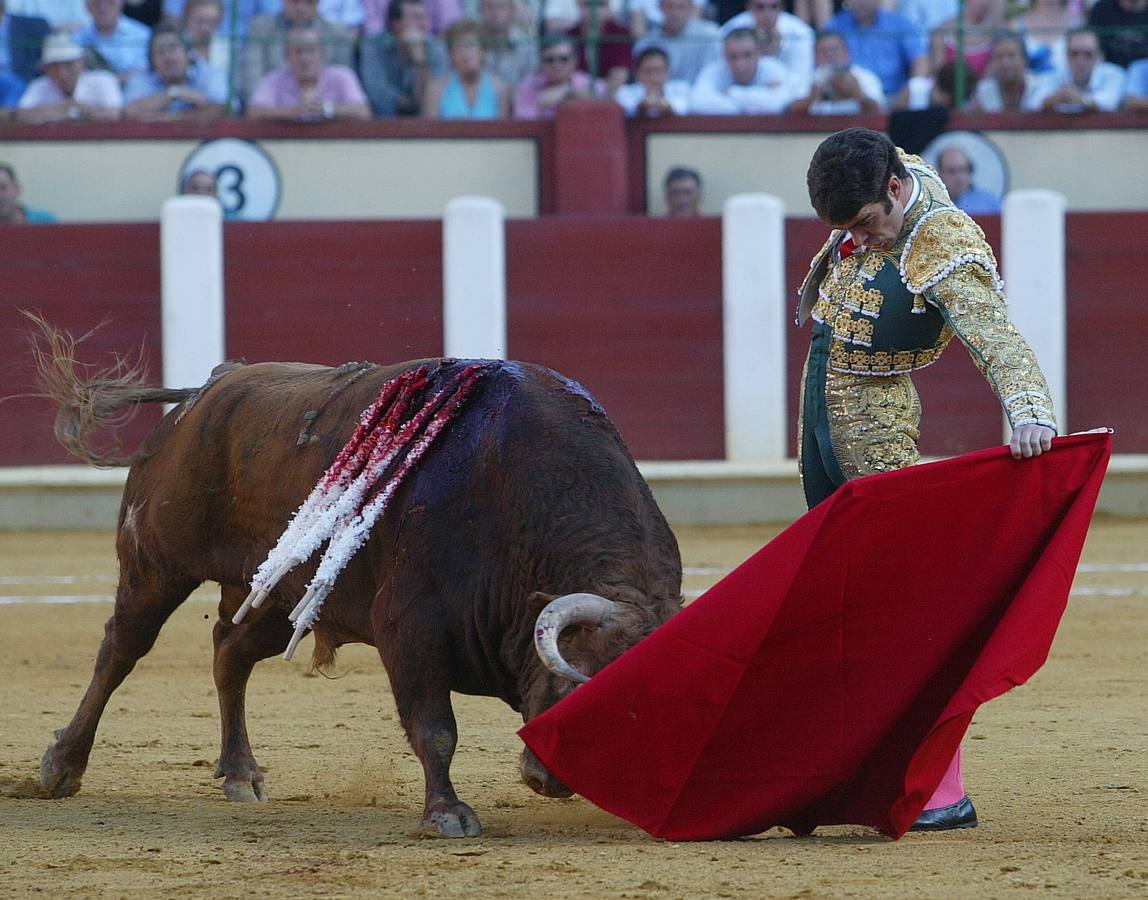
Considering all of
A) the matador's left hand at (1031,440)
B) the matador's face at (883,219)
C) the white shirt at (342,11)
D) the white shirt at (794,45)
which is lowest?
the matador's left hand at (1031,440)

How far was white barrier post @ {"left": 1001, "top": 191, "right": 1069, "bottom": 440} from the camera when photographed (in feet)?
27.4

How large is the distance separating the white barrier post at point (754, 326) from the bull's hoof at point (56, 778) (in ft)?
17.3

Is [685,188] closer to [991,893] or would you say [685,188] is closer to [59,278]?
[59,278]

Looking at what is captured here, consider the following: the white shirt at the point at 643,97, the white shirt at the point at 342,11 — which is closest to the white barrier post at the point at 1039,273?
the white shirt at the point at 643,97

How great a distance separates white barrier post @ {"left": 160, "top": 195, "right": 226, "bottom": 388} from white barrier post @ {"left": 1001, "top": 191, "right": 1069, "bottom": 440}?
11.8 ft

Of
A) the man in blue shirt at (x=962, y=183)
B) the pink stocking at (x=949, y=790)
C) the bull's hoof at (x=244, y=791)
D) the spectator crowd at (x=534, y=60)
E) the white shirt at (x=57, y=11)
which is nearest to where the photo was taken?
the pink stocking at (x=949, y=790)

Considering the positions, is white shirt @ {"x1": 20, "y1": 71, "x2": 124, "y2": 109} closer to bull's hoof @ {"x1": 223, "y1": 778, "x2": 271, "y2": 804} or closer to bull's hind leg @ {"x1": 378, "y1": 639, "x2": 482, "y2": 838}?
bull's hoof @ {"x1": 223, "y1": 778, "x2": 271, "y2": 804}

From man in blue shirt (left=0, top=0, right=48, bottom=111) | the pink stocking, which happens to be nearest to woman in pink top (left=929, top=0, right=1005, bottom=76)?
man in blue shirt (left=0, top=0, right=48, bottom=111)

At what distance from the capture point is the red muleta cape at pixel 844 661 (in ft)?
9.03

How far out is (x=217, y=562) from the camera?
3516 mm

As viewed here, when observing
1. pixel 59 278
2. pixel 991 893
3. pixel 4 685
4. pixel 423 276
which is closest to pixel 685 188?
pixel 423 276

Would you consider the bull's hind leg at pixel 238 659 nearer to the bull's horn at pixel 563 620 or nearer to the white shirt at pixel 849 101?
the bull's horn at pixel 563 620

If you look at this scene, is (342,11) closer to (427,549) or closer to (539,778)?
(427,549)

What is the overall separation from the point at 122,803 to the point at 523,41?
6.05 metres
